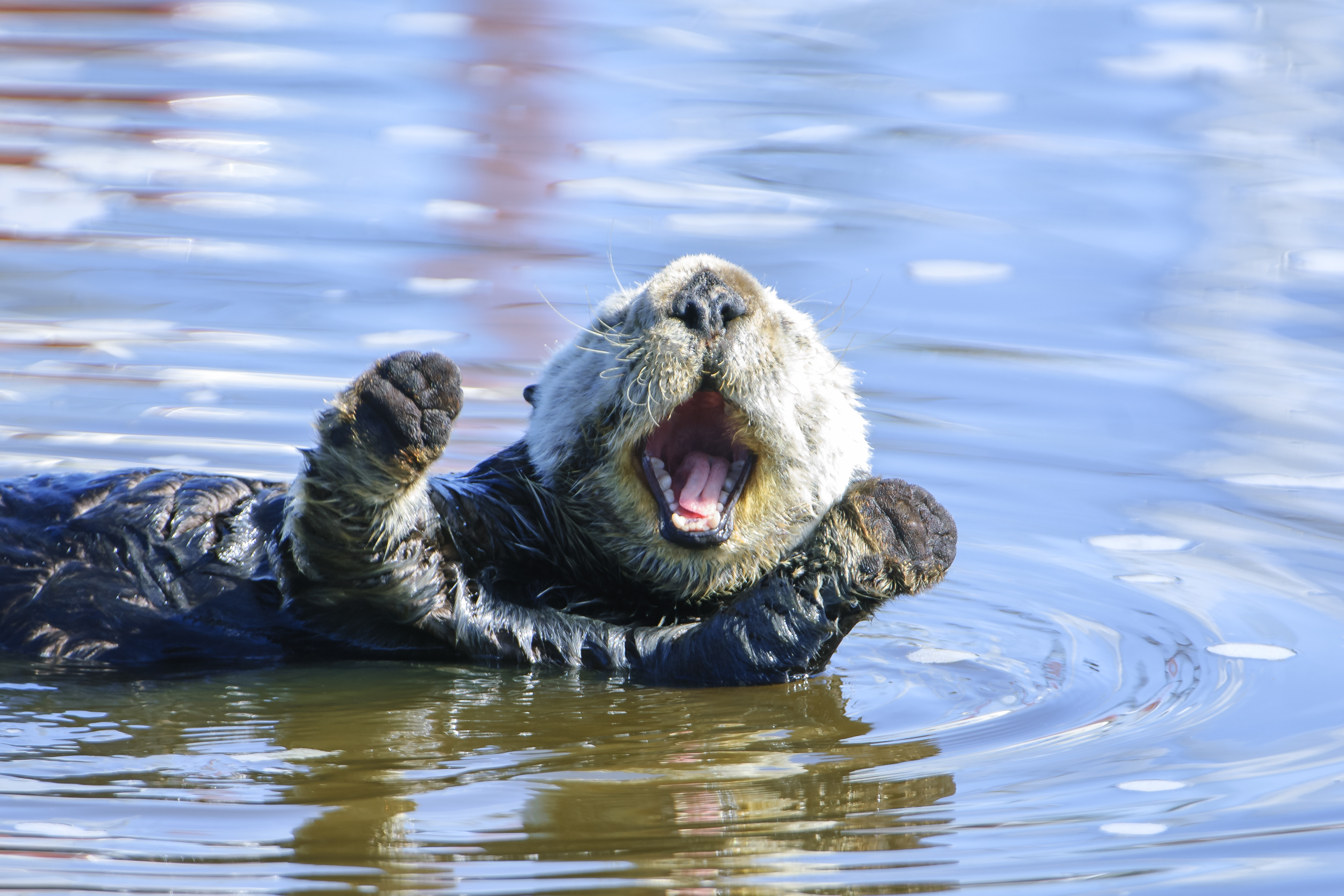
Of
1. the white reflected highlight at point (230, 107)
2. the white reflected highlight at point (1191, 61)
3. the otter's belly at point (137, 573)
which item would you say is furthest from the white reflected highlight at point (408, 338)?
the white reflected highlight at point (1191, 61)

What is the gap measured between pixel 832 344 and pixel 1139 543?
230 centimetres

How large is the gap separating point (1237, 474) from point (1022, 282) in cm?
236

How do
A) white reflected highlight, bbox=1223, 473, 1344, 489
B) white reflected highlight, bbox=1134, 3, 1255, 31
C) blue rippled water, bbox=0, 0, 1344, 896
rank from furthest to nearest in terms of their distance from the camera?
1. white reflected highlight, bbox=1134, 3, 1255, 31
2. white reflected highlight, bbox=1223, 473, 1344, 489
3. blue rippled water, bbox=0, 0, 1344, 896

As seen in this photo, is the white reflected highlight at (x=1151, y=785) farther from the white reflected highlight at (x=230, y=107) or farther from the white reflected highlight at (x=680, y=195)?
the white reflected highlight at (x=230, y=107)

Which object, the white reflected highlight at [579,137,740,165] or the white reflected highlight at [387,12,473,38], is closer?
the white reflected highlight at [579,137,740,165]

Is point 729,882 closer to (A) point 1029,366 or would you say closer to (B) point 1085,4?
(A) point 1029,366

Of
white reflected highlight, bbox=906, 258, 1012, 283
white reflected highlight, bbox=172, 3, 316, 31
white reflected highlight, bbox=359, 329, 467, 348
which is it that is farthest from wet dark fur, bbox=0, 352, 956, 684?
white reflected highlight, bbox=172, 3, 316, 31

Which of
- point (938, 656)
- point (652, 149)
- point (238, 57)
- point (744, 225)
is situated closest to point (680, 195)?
point (744, 225)

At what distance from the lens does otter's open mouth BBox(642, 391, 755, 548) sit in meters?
4.33

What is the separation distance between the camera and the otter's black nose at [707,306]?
13.6 feet

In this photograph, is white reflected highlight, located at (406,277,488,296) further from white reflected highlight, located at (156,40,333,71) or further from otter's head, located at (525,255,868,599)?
white reflected highlight, located at (156,40,333,71)

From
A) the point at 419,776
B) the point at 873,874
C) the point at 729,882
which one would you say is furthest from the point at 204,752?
the point at 873,874

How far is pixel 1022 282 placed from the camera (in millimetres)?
8609

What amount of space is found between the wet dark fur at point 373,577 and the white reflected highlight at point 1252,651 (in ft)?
3.36
